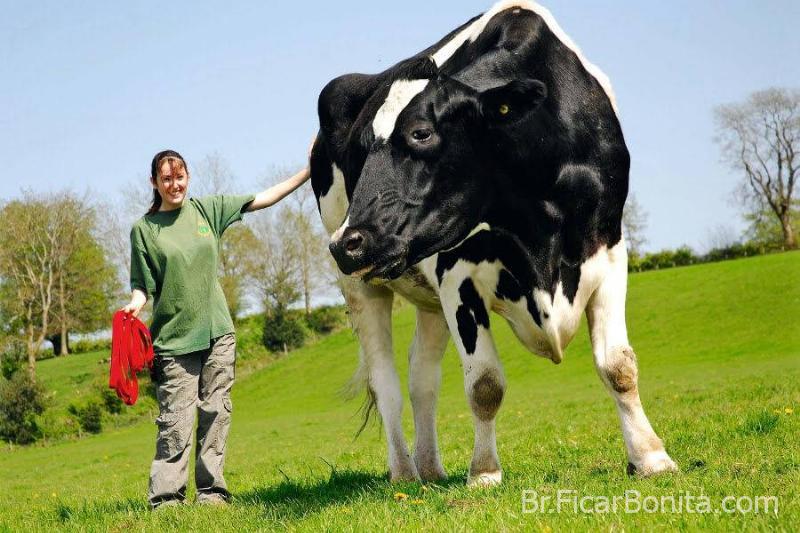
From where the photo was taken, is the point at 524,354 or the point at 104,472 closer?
the point at 104,472

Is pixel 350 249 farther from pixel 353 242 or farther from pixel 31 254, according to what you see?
pixel 31 254

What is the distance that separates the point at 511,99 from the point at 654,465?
92.2 inches

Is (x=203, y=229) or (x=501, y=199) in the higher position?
(x=203, y=229)

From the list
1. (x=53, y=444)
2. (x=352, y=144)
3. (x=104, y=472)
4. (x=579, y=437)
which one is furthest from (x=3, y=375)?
(x=352, y=144)

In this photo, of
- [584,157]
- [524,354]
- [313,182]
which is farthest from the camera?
[524,354]

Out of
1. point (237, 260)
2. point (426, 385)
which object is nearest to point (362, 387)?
point (426, 385)

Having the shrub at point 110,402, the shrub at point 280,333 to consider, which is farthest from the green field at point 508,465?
the shrub at point 280,333

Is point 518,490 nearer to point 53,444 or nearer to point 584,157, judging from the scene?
point 584,157

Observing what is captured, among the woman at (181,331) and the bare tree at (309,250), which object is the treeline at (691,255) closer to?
the bare tree at (309,250)

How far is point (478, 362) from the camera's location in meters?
5.52

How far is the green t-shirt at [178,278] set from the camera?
6.54m

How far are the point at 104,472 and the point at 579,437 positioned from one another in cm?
1349

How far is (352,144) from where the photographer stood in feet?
17.1

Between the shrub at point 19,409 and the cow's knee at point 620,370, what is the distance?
38053 mm
